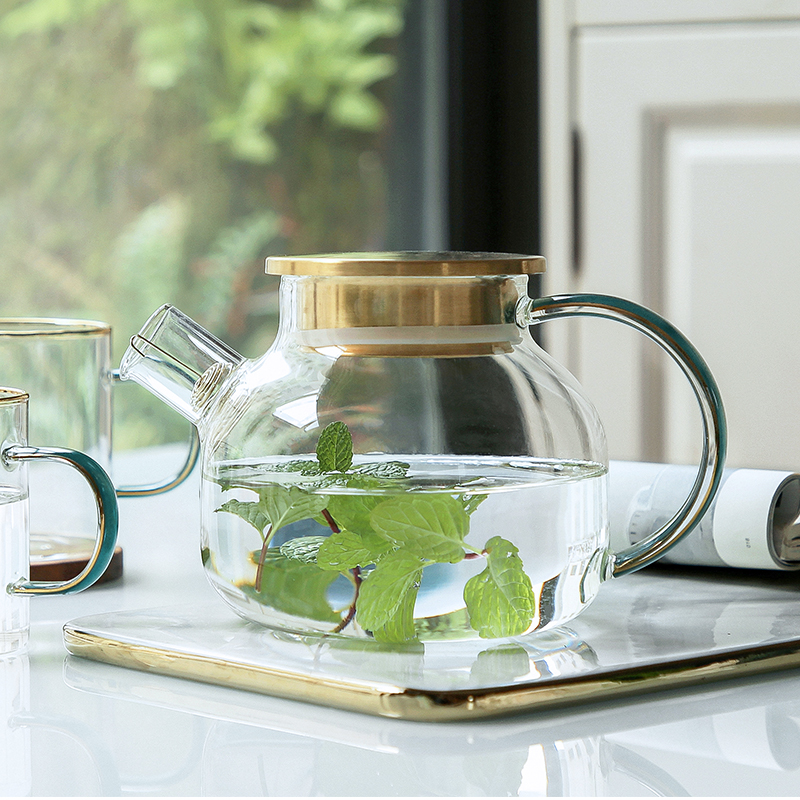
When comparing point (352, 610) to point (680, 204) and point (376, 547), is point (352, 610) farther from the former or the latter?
point (680, 204)

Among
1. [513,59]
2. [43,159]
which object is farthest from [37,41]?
[513,59]

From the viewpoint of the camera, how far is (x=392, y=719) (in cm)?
42

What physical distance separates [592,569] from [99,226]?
1967 mm

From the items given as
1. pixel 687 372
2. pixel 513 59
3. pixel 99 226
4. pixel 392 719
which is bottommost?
pixel 392 719

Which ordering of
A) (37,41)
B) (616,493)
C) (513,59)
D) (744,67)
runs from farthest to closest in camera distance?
(37,41) < (513,59) < (744,67) < (616,493)

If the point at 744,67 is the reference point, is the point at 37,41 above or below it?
above

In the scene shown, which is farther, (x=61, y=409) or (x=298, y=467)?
(x=61, y=409)

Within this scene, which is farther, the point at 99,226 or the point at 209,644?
the point at 99,226

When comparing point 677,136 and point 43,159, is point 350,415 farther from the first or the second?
point 43,159

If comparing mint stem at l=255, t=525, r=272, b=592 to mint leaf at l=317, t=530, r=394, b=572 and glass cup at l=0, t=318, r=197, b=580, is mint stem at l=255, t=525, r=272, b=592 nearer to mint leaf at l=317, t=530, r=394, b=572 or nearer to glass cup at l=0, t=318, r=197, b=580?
mint leaf at l=317, t=530, r=394, b=572

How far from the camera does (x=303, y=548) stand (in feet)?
1.53

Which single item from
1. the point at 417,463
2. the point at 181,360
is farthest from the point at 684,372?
the point at 181,360

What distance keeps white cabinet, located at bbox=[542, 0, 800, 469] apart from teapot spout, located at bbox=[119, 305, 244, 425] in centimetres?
120

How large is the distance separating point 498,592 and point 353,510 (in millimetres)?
60
